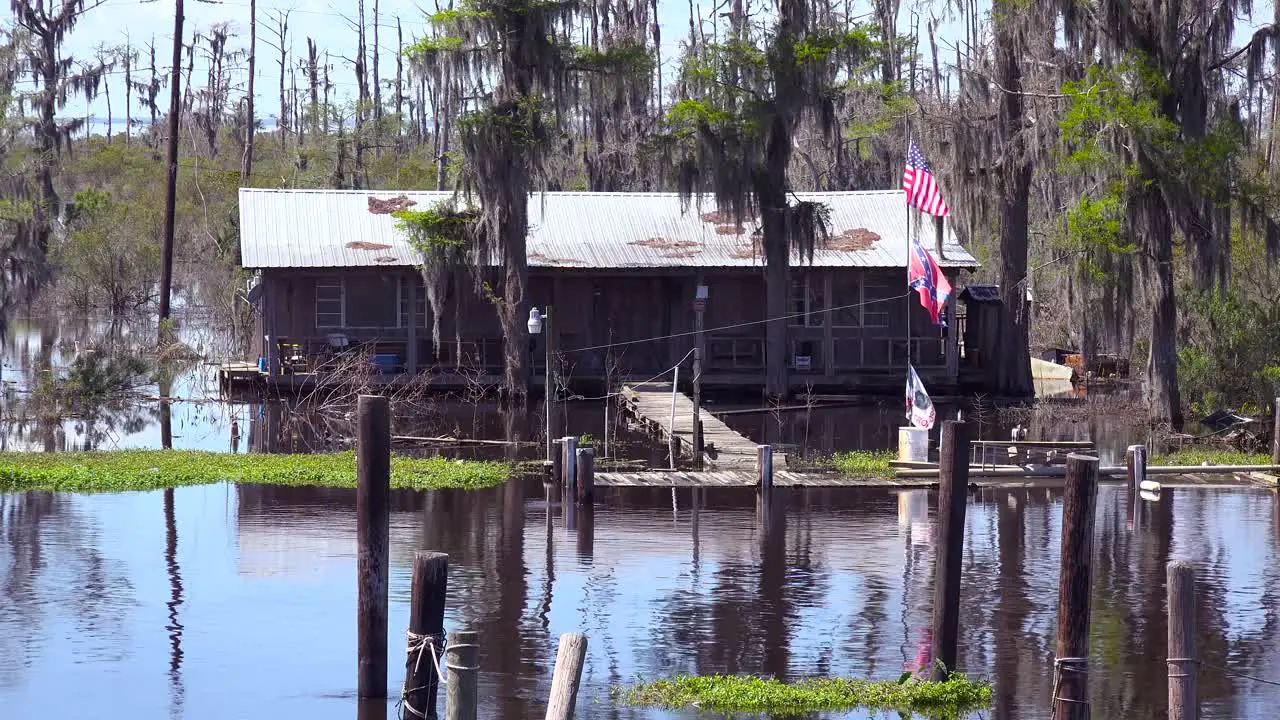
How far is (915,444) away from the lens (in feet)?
78.8

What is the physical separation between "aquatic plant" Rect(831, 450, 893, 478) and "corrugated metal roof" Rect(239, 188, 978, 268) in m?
11.7

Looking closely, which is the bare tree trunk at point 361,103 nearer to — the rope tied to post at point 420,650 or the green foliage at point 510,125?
the green foliage at point 510,125

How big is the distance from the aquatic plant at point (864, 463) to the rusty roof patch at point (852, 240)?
1315 centimetres

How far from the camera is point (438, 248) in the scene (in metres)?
35.8

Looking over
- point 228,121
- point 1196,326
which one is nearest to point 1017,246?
point 1196,326

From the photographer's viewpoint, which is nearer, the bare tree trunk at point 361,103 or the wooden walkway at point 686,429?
the wooden walkway at point 686,429

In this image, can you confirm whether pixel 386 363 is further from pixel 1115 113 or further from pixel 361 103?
pixel 361 103

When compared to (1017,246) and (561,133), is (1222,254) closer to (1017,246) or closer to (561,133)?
(1017,246)

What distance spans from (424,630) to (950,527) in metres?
3.98

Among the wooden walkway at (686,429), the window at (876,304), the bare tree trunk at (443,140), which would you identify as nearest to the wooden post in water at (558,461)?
the wooden walkway at (686,429)

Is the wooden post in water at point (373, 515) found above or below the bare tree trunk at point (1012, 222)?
below

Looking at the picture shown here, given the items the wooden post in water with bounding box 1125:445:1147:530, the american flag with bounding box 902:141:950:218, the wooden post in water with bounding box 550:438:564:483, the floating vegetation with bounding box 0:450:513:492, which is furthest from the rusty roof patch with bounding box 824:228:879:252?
the wooden post in water with bounding box 550:438:564:483

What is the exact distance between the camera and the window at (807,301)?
1558 inches

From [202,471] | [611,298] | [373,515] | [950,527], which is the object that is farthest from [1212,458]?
[373,515]
